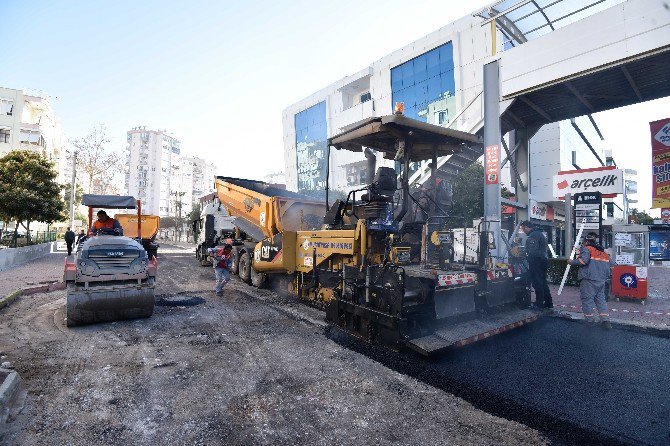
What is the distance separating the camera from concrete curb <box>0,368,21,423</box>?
9.51 feet

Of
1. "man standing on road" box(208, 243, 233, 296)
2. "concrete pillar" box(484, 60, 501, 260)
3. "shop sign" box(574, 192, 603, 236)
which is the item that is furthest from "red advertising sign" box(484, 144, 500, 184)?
"man standing on road" box(208, 243, 233, 296)

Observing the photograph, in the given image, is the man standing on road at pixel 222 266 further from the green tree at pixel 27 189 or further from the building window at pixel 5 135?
the building window at pixel 5 135

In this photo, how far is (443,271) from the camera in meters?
4.90

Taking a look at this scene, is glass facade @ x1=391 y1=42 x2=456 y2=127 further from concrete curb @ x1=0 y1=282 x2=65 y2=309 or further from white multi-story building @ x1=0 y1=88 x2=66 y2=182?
white multi-story building @ x1=0 y1=88 x2=66 y2=182

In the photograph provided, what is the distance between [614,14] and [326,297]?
10.6 m

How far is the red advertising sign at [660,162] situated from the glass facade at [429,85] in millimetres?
14213

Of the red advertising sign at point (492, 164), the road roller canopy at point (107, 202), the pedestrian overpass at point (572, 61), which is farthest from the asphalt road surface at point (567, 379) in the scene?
the red advertising sign at point (492, 164)

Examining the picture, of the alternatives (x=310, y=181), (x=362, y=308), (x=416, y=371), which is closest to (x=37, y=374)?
(x=362, y=308)

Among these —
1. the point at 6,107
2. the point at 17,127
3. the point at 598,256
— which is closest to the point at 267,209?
the point at 598,256

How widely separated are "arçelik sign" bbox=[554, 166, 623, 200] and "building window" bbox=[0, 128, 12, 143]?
4979 cm

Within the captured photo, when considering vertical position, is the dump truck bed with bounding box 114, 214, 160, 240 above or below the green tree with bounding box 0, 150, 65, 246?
below

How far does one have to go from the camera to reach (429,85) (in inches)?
1072

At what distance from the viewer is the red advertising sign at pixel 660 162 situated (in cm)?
1112

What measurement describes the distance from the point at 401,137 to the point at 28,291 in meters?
9.21
